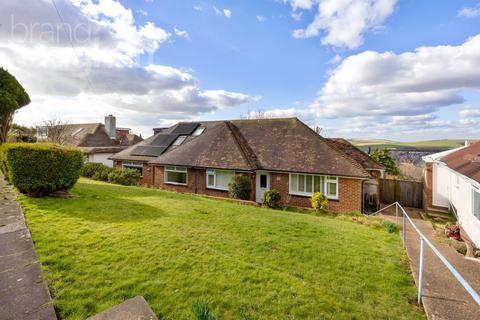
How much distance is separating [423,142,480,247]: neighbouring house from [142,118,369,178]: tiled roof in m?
3.75

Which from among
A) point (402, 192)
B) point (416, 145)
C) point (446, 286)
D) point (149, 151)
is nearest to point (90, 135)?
point (149, 151)

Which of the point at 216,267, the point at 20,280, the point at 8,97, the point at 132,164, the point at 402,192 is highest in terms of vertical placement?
the point at 8,97

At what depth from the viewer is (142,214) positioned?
7809 millimetres

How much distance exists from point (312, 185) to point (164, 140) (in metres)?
13.7

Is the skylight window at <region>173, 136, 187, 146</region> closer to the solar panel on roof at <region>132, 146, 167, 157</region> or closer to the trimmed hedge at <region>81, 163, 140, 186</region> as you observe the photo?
the solar panel on roof at <region>132, 146, 167, 157</region>

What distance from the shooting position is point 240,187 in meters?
14.8

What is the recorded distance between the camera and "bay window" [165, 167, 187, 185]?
18095mm

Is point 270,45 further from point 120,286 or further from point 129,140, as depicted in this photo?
point 129,140

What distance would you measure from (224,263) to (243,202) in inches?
365

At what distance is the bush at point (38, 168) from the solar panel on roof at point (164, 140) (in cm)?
1188

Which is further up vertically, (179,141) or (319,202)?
(179,141)

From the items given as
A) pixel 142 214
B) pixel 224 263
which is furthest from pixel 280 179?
pixel 224 263

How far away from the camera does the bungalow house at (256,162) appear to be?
13.8 meters

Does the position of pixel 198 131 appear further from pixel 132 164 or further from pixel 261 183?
pixel 261 183
